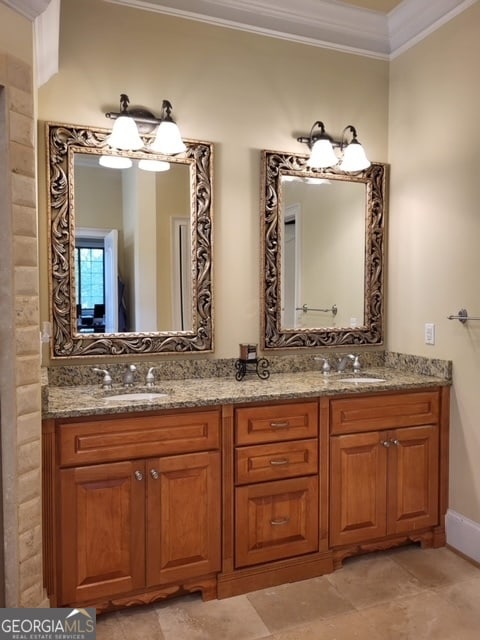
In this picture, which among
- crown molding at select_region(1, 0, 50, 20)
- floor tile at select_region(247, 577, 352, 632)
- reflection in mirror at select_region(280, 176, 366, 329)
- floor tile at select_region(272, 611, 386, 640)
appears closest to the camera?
crown molding at select_region(1, 0, 50, 20)

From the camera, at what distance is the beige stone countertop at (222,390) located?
203 cm

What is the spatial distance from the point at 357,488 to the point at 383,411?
1.30ft

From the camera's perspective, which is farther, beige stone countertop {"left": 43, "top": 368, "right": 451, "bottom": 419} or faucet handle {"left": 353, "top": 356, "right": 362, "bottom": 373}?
faucet handle {"left": 353, "top": 356, "right": 362, "bottom": 373}

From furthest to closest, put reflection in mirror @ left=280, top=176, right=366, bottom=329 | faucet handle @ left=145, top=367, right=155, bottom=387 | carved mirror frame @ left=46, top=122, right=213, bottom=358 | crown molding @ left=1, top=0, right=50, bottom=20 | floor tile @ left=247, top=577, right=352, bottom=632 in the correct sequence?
reflection in mirror @ left=280, top=176, right=366, bottom=329 → faucet handle @ left=145, top=367, right=155, bottom=387 → carved mirror frame @ left=46, top=122, right=213, bottom=358 → floor tile @ left=247, top=577, right=352, bottom=632 → crown molding @ left=1, top=0, right=50, bottom=20

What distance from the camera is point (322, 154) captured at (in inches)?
108

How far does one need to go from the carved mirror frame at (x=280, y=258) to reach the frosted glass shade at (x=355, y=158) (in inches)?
4.9

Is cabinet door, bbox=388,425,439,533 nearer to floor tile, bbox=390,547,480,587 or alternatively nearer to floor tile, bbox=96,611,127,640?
floor tile, bbox=390,547,480,587

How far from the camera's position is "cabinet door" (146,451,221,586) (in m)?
2.10

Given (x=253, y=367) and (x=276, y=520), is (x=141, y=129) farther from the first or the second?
(x=276, y=520)

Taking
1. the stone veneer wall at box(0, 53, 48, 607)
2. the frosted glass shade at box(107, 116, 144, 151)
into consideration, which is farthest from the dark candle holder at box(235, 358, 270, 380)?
the frosted glass shade at box(107, 116, 144, 151)

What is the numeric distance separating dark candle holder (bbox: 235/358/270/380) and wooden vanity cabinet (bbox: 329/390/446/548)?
0.44 meters

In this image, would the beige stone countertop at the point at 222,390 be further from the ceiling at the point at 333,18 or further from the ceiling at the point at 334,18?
the ceiling at the point at 334,18

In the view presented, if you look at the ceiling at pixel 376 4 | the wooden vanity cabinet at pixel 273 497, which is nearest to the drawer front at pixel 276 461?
the wooden vanity cabinet at pixel 273 497

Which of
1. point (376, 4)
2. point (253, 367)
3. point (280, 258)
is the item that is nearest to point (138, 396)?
point (253, 367)
